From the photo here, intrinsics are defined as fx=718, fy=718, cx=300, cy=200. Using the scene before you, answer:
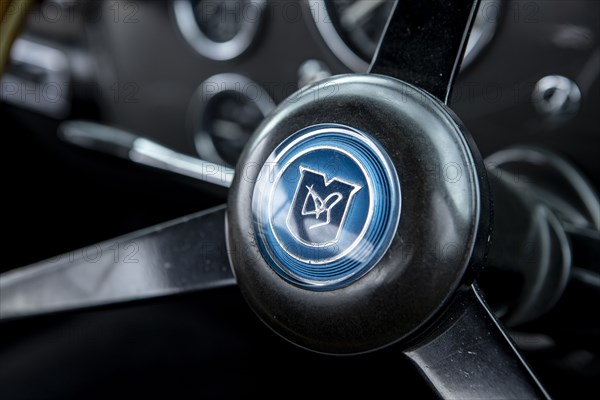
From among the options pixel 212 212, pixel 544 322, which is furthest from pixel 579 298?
pixel 212 212

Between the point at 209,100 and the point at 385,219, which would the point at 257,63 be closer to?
the point at 209,100

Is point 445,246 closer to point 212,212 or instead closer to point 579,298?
point 212,212

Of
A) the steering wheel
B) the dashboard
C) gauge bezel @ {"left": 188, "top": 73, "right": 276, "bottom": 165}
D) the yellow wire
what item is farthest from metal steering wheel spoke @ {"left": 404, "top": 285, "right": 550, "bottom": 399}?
gauge bezel @ {"left": 188, "top": 73, "right": 276, "bottom": 165}

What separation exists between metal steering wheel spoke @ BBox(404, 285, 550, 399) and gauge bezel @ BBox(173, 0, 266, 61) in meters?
0.82

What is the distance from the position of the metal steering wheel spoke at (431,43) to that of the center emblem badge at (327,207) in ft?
0.32

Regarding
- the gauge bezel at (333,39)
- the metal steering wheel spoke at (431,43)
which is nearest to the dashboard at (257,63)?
the gauge bezel at (333,39)

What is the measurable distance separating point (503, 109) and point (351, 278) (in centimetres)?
60

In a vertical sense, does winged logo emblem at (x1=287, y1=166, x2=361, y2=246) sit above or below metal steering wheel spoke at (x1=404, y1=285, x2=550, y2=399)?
above

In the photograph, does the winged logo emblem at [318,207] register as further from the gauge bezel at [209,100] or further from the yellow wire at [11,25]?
the gauge bezel at [209,100]

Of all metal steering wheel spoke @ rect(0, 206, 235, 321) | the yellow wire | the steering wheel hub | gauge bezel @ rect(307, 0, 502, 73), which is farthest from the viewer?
gauge bezel @ rect(307, 0, 502, 73)

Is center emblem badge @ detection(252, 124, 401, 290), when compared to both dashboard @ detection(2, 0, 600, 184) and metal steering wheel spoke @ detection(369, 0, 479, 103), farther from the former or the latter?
dashboard @ detection(2, 0, 600, 184)

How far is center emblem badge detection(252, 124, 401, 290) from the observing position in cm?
59

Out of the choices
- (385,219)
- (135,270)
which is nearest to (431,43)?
(385,219)

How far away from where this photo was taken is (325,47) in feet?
3.98
